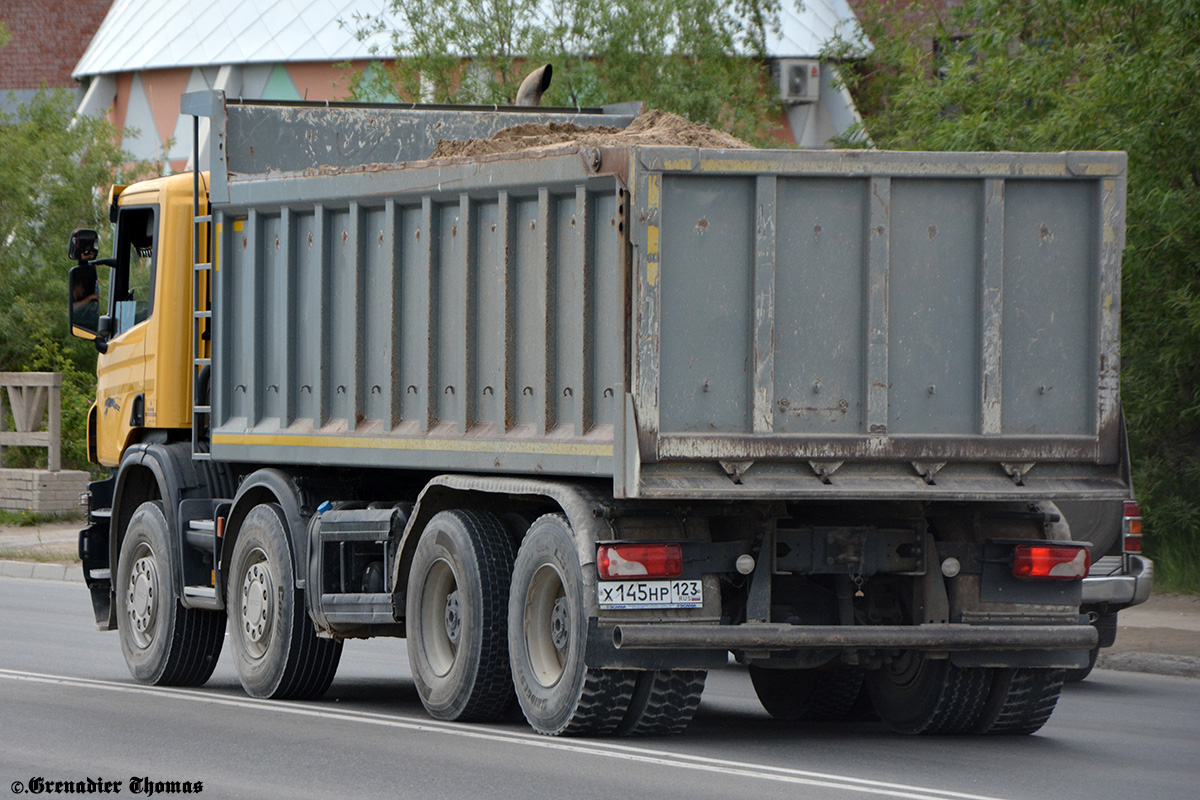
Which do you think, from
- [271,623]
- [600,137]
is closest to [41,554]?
[271,623]

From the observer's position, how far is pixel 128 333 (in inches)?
516

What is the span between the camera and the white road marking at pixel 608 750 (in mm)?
7934

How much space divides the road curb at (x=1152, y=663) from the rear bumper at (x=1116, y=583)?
1702 mm

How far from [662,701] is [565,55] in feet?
71.4

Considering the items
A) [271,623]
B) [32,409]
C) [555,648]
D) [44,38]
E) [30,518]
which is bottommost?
[30,518]

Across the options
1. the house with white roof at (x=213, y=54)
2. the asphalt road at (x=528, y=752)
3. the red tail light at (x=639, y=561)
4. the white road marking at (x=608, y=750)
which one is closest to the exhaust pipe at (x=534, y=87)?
the asphalt road at (x=528, y=752)

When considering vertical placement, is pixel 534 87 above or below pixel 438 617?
above

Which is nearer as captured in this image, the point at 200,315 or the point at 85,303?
the point at 200,315

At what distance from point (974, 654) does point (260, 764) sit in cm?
335

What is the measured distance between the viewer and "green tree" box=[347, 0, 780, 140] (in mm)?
29562

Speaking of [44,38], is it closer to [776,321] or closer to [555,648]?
[555,648]

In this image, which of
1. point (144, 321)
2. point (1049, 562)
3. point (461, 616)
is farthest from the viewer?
point (144, 321)

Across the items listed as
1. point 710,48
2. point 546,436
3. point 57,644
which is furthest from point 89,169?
point 546,436

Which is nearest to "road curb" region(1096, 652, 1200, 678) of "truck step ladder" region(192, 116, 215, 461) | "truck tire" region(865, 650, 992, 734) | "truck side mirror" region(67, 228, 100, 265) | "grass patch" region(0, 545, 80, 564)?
"truck tire" region(865, 650, 992, 734)
